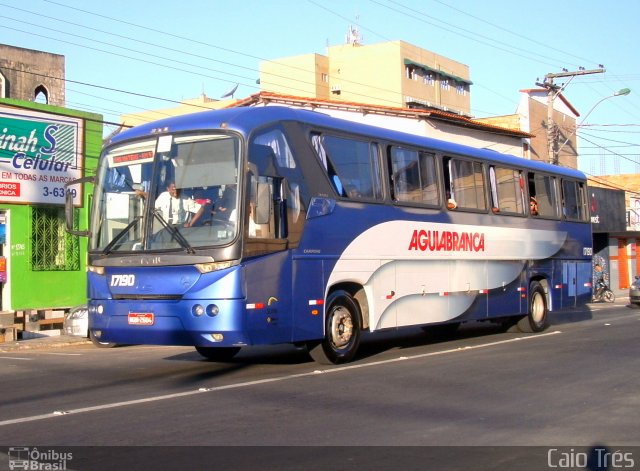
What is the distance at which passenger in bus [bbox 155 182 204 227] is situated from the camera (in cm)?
1116

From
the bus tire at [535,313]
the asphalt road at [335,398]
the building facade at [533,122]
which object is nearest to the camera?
the asphalt road at [335,398]

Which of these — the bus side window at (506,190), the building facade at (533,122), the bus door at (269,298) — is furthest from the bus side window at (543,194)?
the building facade at (533,122)

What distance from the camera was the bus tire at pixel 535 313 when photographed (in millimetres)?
18938

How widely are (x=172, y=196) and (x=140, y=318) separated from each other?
5.50 ft

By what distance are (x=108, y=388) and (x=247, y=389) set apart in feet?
6.02

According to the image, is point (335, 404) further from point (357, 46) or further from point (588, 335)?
point (357, 46)

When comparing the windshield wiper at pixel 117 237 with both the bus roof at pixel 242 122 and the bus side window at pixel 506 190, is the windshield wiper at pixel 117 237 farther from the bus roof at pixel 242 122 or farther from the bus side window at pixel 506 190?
the bus side window at pixel 506 190

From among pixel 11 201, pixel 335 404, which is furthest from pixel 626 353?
pixel 11 201

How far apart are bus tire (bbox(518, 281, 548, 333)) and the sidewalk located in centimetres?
998

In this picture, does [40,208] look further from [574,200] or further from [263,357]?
[574,200]

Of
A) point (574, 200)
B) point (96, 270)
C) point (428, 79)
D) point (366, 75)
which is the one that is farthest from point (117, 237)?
point (428, 79)

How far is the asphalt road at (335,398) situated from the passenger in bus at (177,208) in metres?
2.15

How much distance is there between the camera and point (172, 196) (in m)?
11.3

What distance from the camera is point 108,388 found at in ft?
35.8
